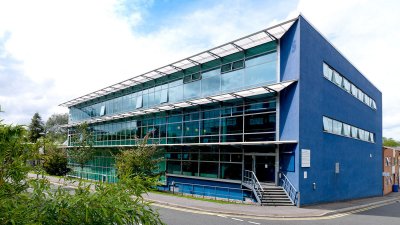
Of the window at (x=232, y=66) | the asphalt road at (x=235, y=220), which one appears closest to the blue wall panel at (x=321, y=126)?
the asphalt road at (x=235, y=220)

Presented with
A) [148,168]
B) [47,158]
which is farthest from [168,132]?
[47,158]

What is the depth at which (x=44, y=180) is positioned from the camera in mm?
3449

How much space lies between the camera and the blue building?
21.9 metres

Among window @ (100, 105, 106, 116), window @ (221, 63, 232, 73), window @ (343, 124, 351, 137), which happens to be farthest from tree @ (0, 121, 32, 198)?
window @ (100, 105, 106, 116)

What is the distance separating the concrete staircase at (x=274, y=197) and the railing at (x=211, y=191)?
193cm

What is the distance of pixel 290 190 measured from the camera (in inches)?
835

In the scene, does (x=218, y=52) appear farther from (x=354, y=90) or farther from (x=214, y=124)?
(x=354, y=90)

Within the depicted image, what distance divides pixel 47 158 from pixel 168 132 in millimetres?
27673

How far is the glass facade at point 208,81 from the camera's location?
23.8 metres

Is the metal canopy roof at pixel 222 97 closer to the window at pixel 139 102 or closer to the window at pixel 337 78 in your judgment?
the window at pixel 139 102

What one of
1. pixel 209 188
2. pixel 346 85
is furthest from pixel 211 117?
pixel 346 85

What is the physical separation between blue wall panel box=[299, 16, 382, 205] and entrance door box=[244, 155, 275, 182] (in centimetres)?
231

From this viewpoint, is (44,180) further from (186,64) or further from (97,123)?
(97,123)

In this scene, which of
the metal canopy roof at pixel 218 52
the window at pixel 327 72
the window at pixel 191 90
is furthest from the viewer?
the window at pixel 191 90
